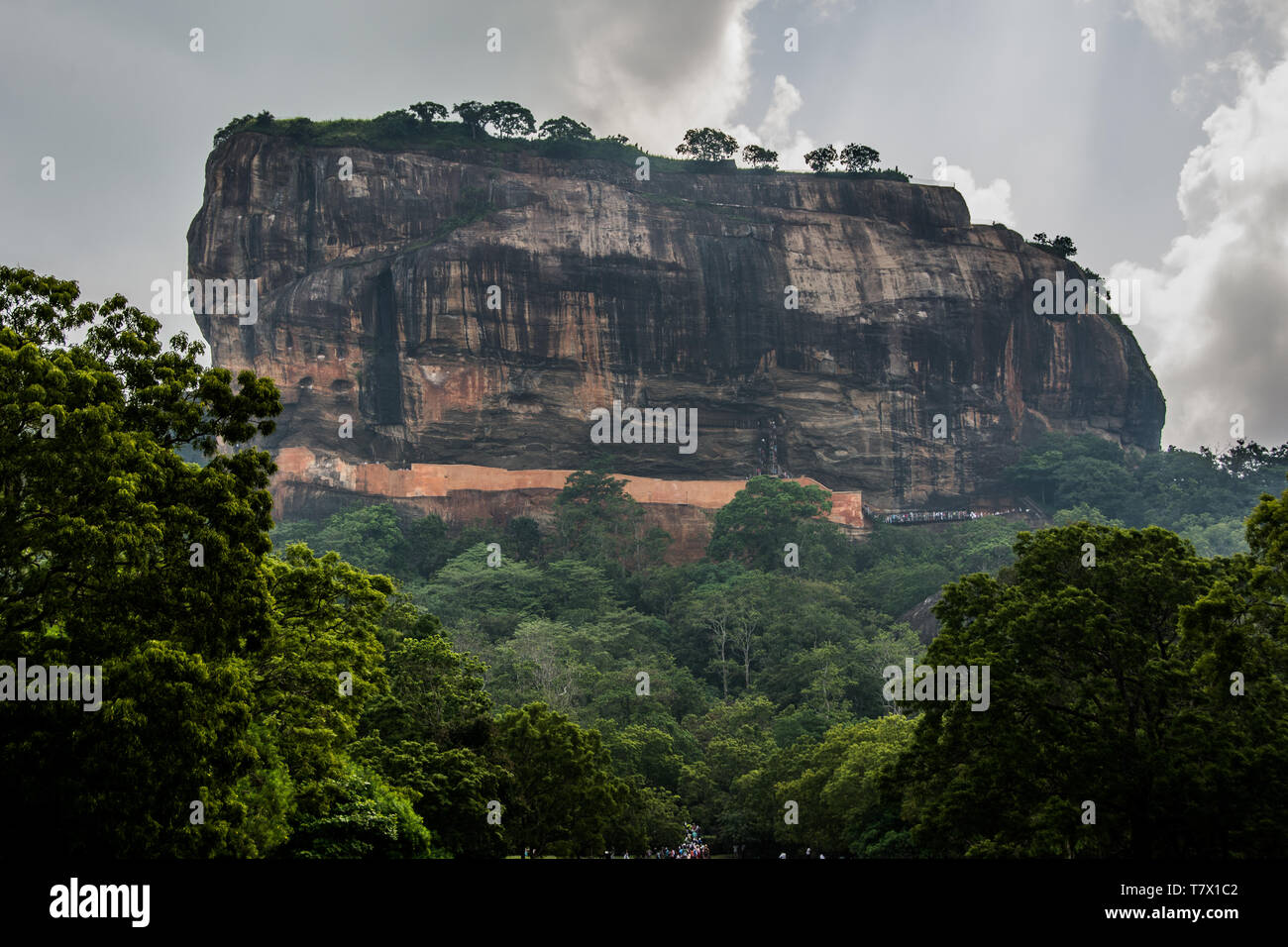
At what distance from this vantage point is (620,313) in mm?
58062

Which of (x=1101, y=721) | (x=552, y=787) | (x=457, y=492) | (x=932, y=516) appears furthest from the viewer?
(x=932, y=516)

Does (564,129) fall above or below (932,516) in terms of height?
above

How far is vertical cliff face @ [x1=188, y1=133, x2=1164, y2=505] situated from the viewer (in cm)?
5628

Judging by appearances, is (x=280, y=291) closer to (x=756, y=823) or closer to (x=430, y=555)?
(x=430, y=555)

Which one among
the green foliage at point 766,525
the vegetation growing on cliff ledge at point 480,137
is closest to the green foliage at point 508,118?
the vegetation growing on cliff ledge at point 480,137

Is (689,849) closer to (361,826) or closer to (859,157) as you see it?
(361,826)

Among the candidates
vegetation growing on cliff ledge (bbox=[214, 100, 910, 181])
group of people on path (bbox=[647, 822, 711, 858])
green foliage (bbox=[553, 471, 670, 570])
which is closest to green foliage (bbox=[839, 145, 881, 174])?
vegetation growing on cliff ledge (bbox=[214, 100, 910, 181])

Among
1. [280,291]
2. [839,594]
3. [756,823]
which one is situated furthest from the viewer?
[280,291]

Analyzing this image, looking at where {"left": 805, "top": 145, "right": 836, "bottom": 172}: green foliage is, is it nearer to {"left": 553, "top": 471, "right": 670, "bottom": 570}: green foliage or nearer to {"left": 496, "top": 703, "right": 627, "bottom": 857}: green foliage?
{"left": 553, "top": 471, "right": 670, "bottom": 570}: green foliage

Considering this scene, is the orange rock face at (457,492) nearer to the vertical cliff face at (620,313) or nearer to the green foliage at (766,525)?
the vertical cliff face at (620,313)

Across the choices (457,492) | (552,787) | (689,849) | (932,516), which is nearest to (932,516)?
(932,516)
